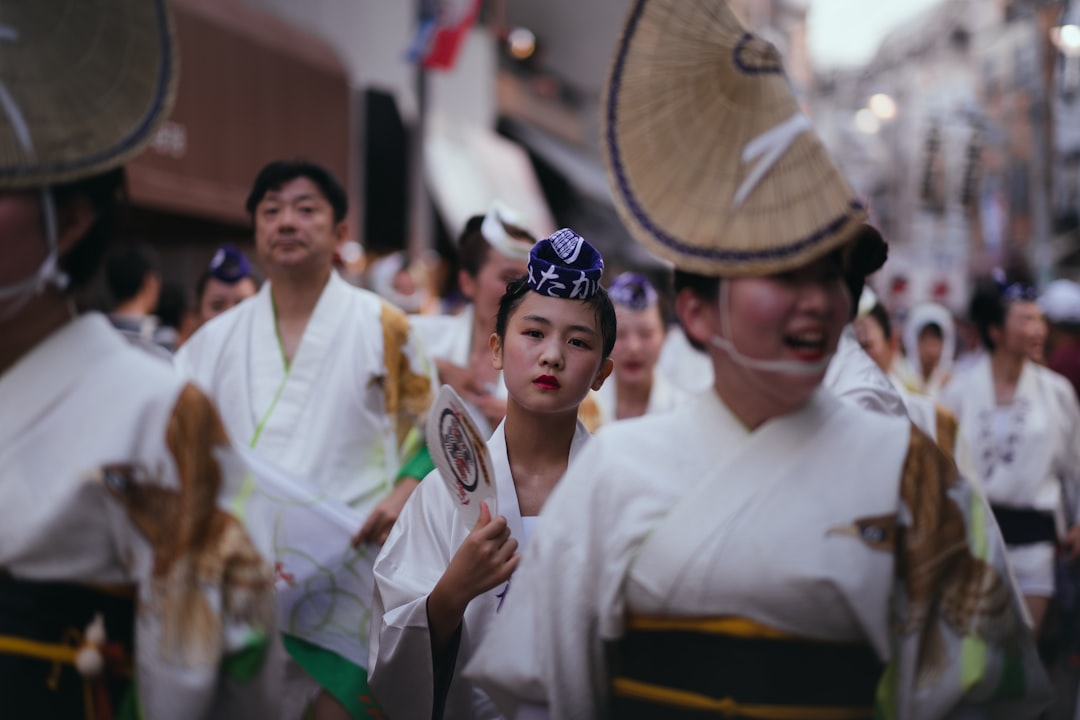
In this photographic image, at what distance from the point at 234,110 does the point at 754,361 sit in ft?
39.0

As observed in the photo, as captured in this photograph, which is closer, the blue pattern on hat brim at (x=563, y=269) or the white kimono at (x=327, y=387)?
the blue pattern on hat brim at (x=563, y=269)

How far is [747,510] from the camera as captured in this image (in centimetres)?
232

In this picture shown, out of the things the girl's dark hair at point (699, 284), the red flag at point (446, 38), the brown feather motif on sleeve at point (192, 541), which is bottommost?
the brown feather motif on sleeve at point (192, 541)

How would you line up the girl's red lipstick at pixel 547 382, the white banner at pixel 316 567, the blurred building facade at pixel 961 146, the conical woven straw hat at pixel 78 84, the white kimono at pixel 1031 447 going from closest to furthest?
the conical woven straw hat at pixel 78 84, the girl's red lipstick at pixel 547 382, the white banner at pixel 316 567, the white kimono at pixel 1031 447, the blurred building facade at pixel 961 146

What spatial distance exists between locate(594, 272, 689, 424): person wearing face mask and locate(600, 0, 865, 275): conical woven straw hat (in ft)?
12.0

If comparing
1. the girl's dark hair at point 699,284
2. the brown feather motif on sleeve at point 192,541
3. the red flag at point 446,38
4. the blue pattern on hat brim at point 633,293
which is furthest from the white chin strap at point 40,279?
the red flag at point 446,38

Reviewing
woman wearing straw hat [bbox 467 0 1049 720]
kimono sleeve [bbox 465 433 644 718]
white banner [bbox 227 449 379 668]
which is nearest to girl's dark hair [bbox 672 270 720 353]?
woman wearing straw hat [bbox 467 0 1049 720]

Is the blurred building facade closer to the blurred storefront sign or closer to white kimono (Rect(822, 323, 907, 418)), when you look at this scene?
white kimono (Rect(822, 323, 907, 418))

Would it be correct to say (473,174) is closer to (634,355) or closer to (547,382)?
(634,355)

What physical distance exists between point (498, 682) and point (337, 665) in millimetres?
1733

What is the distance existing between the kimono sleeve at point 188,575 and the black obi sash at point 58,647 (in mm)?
86

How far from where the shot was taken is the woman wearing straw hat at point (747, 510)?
230 centimetres

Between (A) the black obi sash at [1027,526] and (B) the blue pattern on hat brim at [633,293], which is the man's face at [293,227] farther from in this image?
(A) the black obi sash at [1027,526]

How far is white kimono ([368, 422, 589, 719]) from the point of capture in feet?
10.4
